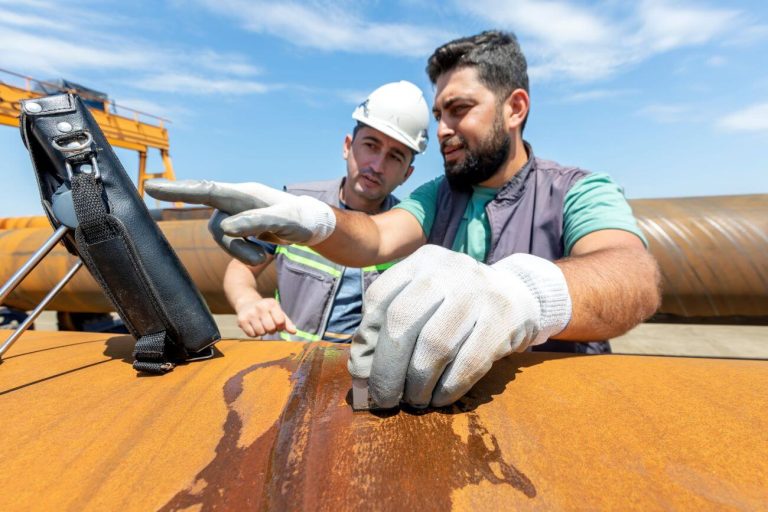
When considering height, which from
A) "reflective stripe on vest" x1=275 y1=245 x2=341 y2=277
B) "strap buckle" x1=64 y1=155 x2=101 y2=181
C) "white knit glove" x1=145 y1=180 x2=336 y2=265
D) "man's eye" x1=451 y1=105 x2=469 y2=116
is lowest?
"reflective stripe on vest" x1=275 y1=245 x2=341 y2=277

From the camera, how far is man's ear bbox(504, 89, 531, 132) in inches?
67.0

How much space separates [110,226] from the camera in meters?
0.79

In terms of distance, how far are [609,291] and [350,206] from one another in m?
1.36

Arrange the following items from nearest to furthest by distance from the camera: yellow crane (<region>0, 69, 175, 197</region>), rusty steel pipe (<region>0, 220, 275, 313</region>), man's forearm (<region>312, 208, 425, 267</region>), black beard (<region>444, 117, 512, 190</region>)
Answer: man's forearm (<region>312, 208, 425, 267</region>), black beard (<region>444, 117, 512, 190</region>), rusty steel pipe (<region>0, 220, 275, 313</region>), yellow crane (<region>0, 69, 175, 197</region>)

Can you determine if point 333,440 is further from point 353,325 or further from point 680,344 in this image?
point 680,344

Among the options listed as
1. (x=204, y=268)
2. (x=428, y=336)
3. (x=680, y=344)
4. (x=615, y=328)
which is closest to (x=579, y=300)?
(x=615, y=328)

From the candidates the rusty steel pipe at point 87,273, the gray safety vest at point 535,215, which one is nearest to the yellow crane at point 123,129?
the rusty steel pipe at point 87,273

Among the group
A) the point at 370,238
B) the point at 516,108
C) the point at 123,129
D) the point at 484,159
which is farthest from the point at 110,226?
the point at 123,129

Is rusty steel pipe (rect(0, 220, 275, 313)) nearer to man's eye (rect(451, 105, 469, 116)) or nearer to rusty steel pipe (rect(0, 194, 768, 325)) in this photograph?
man's eye (rect(451, 105, 469, 116))

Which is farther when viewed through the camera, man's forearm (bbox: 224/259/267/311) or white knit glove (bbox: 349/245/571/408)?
man's forearm (bbox: 224/259/267/311)

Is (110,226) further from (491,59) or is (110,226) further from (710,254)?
(710,254)

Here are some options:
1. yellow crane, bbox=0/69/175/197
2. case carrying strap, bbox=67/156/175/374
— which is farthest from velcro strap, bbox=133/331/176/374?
yellow crane, bbox=0/69/175/197

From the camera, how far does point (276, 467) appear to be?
1.58 feet

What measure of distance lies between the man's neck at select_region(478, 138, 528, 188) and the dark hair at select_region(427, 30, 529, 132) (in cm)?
15
